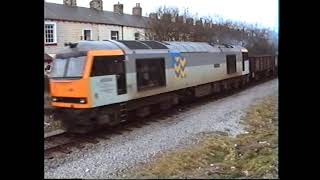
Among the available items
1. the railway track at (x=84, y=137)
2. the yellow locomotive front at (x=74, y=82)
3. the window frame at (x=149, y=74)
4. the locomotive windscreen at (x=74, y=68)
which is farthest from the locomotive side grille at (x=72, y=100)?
the window frame at (x=149, y=74)

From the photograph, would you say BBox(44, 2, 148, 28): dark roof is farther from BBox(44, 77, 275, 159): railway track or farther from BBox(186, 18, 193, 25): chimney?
BBox(44, 77, 275, 159): railway track

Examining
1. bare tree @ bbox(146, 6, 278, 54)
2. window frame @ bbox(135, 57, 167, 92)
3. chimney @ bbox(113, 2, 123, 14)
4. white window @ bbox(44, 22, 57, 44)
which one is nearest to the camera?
white window @ bbox(44, 22, 57, 44)

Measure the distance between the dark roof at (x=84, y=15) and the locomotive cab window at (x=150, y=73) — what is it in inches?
98.5

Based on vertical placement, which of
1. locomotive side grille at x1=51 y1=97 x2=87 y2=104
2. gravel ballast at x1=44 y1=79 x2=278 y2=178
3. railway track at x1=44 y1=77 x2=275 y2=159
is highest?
locomotive side grille at x1=51 y1=97 x2=87 y2=104

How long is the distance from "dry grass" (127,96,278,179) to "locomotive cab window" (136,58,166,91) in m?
2.74

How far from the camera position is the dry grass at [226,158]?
263 centimetres

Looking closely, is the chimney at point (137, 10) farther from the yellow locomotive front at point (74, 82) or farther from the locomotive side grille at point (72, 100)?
the locomotive side grille at point (72, 100)

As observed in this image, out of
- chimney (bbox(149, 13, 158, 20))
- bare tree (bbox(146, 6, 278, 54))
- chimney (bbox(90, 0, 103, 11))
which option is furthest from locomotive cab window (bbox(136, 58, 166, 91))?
chimney (bbox(90, 0, 103, 11))

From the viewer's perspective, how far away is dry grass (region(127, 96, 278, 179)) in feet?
8.64

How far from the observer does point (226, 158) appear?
10.5ft

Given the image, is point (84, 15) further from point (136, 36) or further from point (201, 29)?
point (136, 36)
